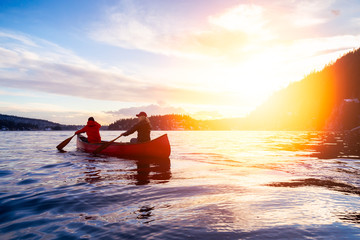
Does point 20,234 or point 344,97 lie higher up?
point 344,97

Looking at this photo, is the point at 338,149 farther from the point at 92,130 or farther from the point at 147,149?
the point at 92,130

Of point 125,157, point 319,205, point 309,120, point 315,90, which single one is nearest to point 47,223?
point 319,205

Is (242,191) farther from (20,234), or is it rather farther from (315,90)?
(315,90)

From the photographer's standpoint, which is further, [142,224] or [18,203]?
[18,203]

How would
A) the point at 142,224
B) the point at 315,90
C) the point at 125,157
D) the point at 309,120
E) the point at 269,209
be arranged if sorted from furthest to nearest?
the point at 315,90
the point at 309,120
the point at 125,157
the point at 269,209
the point at 142,224

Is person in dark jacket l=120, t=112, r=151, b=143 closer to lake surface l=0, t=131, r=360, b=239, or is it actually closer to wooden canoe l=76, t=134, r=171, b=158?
wooden canoe l=76, t=134, r=171, b=158

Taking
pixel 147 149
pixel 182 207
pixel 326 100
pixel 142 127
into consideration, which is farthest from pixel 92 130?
pixel 326 100

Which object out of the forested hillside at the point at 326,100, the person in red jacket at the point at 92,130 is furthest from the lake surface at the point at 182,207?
the forested hillside at the point at 326,100

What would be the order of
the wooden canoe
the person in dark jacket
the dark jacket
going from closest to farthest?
the wooden canoe → the person in dark jacket → the dark jacket

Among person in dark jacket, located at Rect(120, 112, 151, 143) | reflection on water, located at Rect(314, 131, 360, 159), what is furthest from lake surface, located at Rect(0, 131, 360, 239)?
reflection on water, located at Rect(314, 131, 360, 159)

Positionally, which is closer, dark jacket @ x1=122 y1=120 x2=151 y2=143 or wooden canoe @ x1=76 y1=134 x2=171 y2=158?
wooden canoe @ x1=76 y1=134 x2=171 y2=158

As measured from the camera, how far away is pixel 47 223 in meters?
4.79

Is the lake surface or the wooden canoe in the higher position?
the wooden canoe

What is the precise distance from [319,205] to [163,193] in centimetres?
405
